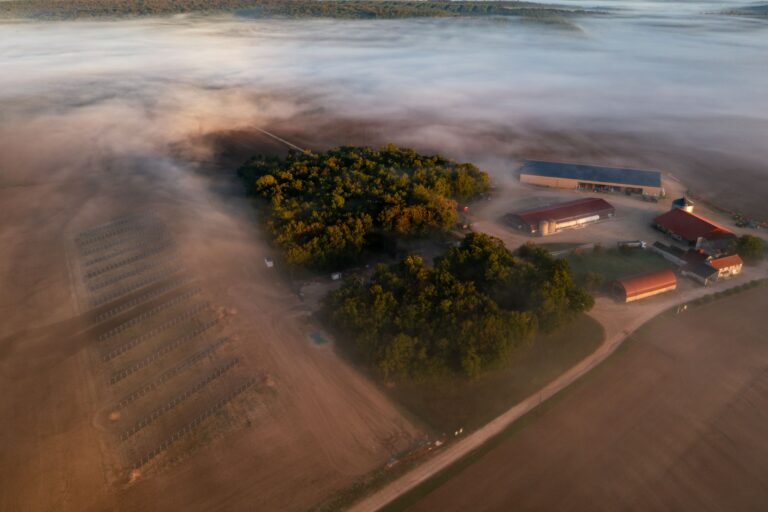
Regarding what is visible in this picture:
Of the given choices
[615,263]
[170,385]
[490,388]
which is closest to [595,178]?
[615,263]

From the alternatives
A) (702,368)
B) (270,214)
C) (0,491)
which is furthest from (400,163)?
(0,491)

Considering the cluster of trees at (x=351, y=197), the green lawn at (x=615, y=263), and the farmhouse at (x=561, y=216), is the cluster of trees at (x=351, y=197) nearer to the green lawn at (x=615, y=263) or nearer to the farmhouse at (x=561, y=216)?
the farmhouse at (x=561, y=216)

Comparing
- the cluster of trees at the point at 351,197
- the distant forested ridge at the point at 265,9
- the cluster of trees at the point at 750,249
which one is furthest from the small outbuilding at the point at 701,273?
the distant forested ridge at the point at 265,9

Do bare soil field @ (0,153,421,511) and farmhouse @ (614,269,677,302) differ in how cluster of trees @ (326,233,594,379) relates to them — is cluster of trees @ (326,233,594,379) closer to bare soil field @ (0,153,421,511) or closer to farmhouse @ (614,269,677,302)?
bare soil field @ (0,153,421,511)

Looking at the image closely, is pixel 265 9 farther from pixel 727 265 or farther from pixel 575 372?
pixel 575 372

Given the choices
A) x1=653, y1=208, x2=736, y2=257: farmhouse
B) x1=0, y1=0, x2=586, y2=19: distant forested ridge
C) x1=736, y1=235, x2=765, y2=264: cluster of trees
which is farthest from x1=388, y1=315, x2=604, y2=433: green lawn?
x1=0, y1=0, x2=586, y2=19: distant forested ridge

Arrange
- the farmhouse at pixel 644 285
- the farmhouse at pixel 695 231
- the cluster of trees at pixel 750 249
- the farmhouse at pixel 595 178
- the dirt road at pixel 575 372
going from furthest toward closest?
the farmhouse at pixel 595 178
the farmhouse at pixel 695 231
the cluster of trees at pixel 750 249
the farmhouse at pixel 644 285
the dirt road at pixel 575 372
